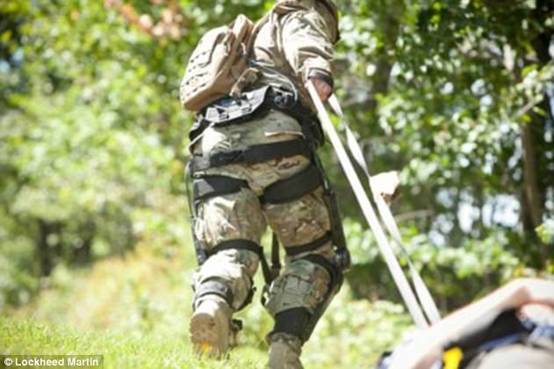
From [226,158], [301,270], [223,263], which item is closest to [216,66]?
[226,158]

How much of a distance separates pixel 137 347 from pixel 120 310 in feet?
41.3

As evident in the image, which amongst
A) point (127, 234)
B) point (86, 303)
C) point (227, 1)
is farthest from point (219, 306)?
point (127, 234)

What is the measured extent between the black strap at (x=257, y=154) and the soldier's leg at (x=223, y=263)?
18 cm

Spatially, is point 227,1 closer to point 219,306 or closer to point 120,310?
point 219,306

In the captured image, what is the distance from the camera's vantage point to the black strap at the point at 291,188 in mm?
4583

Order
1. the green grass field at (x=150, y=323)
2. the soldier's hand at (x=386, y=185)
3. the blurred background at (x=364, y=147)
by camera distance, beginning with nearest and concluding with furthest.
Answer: the green grass field at (x=150, y=323) → the soldier's hand at (x=386, y=185) → the blurred background at (x=364, y=147)

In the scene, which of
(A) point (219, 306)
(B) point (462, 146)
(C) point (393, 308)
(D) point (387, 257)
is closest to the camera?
(D) point (387, 257)

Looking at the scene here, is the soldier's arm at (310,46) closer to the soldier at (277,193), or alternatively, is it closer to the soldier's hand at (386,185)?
the soldier at (277,193)

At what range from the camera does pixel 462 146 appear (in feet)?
24.4

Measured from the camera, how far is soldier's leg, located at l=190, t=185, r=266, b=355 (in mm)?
4168

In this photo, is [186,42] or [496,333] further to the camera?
[186,42]

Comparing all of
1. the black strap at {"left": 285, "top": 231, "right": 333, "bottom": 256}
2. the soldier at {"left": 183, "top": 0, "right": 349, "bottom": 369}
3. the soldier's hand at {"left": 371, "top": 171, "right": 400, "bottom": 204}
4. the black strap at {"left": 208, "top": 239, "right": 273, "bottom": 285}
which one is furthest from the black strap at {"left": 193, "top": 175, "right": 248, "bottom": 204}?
the soldier's hand at {"left": 371, "top": 171, "right": 400, "bottom": 204}

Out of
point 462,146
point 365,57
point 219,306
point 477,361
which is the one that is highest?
point 365,57

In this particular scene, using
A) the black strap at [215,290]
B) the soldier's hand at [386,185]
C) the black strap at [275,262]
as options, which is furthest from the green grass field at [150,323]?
the soldier's hand at [386,185]
